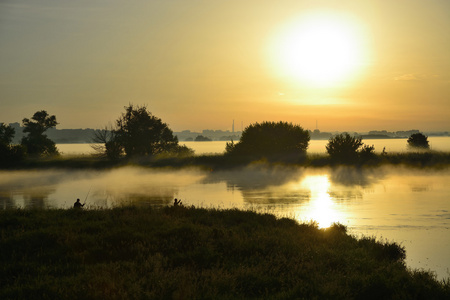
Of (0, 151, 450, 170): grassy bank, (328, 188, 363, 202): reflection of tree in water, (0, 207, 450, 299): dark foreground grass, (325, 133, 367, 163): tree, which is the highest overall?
(325, 133, 367, 163): tree

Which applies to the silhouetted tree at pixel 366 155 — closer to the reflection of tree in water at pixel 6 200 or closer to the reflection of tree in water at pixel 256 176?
the reflection of tree in water at pixel 256 176

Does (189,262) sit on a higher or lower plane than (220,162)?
lower

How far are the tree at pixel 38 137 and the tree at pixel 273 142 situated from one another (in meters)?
32.8

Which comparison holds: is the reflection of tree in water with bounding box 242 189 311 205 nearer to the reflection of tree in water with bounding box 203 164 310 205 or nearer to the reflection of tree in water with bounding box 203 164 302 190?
the reflection of tree in water with bounding box 203 164 310 205

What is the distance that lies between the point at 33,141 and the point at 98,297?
227 feet

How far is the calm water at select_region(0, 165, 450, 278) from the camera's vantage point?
21031 millimetres

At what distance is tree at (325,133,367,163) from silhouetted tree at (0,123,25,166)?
47275 mm

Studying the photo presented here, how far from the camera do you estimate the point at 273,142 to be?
210 ft

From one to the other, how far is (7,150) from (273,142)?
131ft

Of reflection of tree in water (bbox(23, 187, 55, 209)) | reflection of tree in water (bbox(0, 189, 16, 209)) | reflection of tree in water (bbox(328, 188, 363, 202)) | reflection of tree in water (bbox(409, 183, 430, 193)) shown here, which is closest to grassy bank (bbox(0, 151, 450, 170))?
reflection of tree in water (bbox(409, 183, 430, 193))

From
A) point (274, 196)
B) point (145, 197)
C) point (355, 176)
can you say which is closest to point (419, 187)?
point (355, 176)

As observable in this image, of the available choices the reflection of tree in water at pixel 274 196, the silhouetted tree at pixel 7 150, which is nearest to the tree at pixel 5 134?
the silhouetted tree at pixel 7 150

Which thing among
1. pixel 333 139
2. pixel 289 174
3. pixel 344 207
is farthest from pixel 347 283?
pixel 333 139

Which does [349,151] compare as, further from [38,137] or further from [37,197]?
[38,137]
